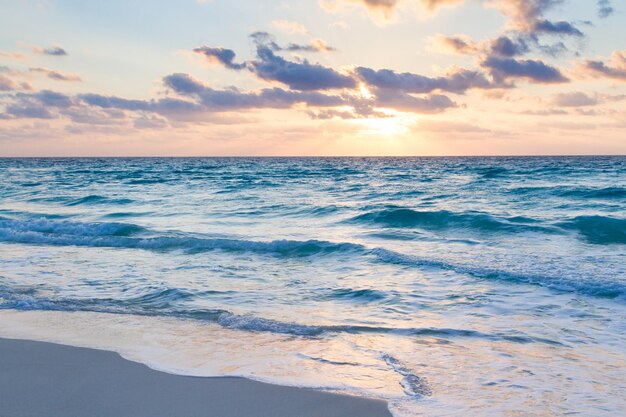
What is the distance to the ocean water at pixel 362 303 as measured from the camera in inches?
207

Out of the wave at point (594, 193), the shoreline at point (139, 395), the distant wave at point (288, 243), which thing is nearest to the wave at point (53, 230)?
A: the distant wave at point (288, 243)

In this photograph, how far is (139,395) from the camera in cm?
473

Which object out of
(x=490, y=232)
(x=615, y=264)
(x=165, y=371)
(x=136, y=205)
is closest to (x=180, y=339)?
(x=165, y=371)

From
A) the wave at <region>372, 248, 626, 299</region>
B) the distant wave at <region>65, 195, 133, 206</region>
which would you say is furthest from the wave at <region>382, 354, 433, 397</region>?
the distant wave at <region>65, 195, 133, 206</region>

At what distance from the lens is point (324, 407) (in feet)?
14.9

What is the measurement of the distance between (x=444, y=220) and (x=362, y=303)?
11.7 metres

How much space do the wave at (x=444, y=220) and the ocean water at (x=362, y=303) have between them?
0.34ft

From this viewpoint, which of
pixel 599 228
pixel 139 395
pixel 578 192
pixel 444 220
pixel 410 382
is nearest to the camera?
pixel 139 395

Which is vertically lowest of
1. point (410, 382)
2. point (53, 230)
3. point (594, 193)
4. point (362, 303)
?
point (53, 230)

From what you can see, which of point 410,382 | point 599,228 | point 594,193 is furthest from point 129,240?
point 594,193

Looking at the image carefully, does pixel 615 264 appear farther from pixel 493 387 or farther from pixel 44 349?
pixel 44 349

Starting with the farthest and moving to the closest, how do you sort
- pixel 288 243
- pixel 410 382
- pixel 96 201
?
pixel 96 201, pixel 288 243, pixel 410 382

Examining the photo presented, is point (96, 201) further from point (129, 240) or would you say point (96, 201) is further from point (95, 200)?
point (129, 240)

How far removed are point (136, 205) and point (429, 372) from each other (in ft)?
75.9
